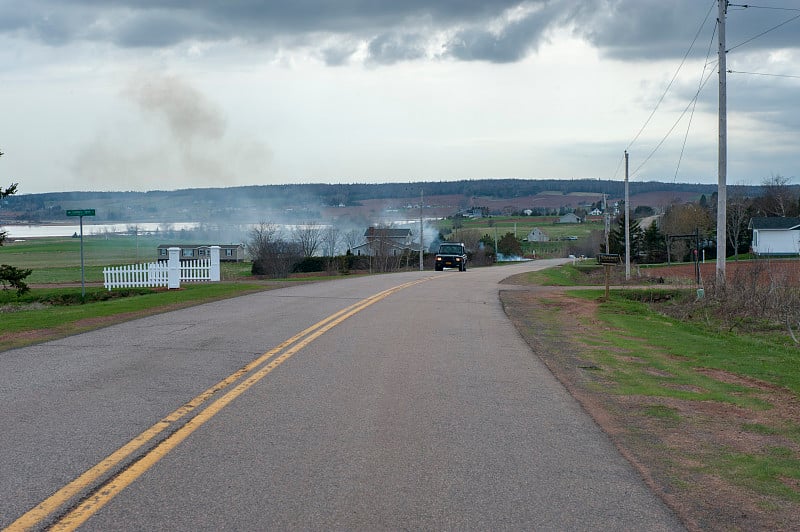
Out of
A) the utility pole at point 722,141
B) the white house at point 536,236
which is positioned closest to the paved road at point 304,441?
the utility pole at point 722,141

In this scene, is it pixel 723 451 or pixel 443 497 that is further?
pixel 723 451

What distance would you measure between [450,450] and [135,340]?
8.12 m

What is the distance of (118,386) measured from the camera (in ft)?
30.1

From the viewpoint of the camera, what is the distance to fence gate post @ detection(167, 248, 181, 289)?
31.2 metres

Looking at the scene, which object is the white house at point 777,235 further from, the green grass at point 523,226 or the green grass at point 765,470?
the green grass at point 765,470

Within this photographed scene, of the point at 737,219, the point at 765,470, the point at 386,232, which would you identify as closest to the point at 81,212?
Result: the point at 765,470

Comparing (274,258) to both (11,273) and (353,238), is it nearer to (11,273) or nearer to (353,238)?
(11,273)

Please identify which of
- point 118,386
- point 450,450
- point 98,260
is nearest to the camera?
point 450,450

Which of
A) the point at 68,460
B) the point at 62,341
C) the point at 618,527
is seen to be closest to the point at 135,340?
the point at 62,341

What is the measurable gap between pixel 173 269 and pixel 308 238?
1948 inches

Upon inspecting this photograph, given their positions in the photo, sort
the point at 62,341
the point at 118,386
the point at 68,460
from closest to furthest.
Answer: the point at 68,460, the point at 118,386, the point at 62,341

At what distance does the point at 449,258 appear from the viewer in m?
53.9

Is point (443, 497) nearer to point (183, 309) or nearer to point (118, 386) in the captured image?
point (118, 386)

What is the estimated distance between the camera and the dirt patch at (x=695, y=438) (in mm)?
5516
